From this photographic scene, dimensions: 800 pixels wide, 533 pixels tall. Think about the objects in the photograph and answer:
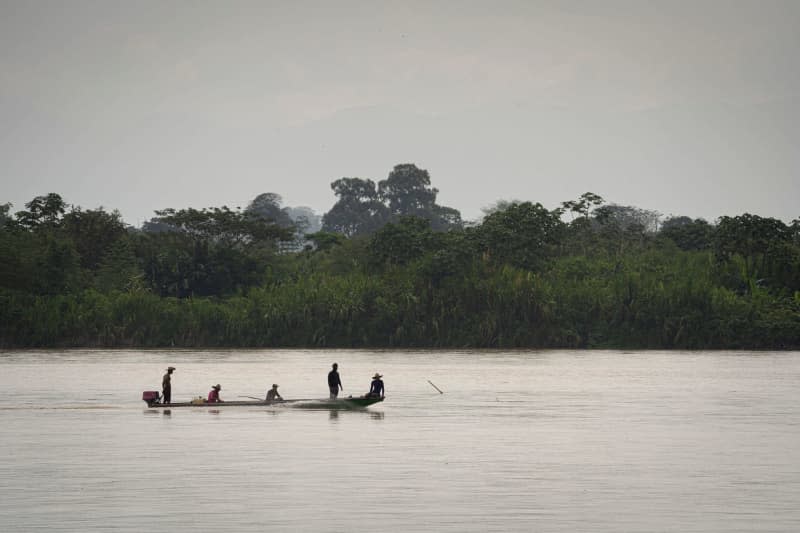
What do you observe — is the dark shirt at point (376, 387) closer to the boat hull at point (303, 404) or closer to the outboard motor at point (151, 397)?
the boat hull at point (303, 404)

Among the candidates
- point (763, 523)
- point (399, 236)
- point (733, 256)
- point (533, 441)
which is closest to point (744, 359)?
point (733, 256)

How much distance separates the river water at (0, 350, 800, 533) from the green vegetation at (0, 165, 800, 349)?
18.9 meters

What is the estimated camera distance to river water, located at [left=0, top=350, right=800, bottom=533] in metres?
18.2

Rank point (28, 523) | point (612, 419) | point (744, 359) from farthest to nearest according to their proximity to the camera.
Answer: point (744, 359) < point (612, 419) < point (28, 523)

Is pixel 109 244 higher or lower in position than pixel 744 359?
higher

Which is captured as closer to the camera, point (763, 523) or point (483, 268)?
point (763, 523)

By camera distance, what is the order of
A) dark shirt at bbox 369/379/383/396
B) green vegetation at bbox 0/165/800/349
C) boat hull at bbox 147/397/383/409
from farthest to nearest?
1. green vegetation at bbox 0/165/800/349
2. boat hull at bbox 147/397/383/409
3. dark shirt at bbox 369/379/383/396

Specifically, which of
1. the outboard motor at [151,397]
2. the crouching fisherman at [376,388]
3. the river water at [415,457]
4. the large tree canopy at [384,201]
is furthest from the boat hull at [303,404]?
the large tree canopy at [384,201]

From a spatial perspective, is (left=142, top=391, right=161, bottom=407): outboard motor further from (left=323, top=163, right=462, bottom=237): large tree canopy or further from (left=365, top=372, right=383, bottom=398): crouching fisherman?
(left=323, top=163, right=462, bottom=237): large tree canopy

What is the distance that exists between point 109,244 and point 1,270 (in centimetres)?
1334

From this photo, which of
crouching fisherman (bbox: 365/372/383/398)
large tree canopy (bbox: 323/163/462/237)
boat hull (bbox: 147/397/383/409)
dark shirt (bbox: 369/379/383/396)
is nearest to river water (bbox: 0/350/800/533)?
boat hull (bbox: 147/397/383/409)

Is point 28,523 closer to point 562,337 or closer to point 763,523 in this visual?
point 763,523

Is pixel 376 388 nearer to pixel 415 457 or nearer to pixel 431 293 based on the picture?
pixel 415 457

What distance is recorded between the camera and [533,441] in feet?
92.5
